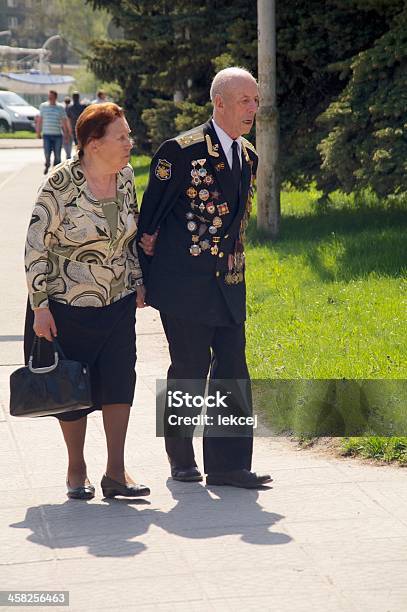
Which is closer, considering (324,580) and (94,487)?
(324,580)

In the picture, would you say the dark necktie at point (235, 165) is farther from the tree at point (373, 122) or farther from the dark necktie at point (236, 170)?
the tree at point (373, 122)

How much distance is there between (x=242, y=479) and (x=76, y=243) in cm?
131

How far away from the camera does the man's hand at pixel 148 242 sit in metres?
5.67

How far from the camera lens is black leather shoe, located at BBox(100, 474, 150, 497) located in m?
5.59

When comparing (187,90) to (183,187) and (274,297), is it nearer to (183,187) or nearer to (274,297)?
(274,297)

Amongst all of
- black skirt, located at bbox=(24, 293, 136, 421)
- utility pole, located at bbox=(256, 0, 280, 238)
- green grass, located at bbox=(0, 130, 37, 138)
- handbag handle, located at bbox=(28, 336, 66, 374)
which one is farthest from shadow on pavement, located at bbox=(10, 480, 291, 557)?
green grass, located at bbox=(0, 130, 37, 138)

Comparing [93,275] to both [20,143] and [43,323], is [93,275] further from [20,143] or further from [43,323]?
[20,143]

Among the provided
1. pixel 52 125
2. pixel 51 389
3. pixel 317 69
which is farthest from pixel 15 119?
pixel 51 389

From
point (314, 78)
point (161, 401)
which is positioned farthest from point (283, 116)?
point (161, 401)

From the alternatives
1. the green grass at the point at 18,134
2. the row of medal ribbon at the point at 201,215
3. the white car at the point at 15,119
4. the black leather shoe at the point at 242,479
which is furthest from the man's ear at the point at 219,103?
the white car at the point at 15,119

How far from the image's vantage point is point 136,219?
5711mm

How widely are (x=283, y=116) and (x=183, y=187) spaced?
891cm

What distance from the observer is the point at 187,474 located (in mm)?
5887

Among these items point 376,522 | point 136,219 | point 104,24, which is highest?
point 104,24
